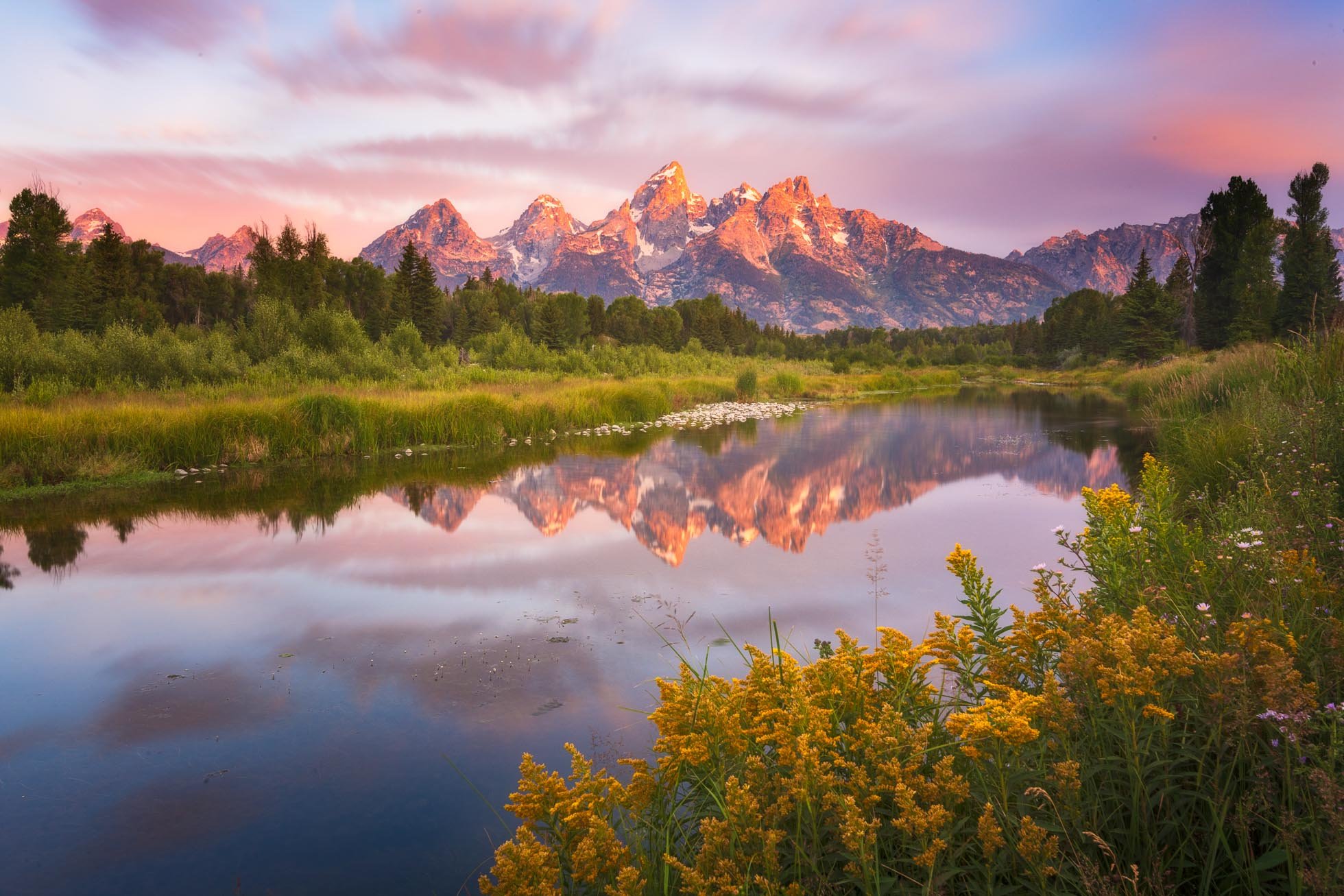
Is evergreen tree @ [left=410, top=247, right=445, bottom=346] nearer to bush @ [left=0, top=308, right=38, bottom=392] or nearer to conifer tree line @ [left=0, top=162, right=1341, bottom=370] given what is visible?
conifer tree line @ [left=0, top=162, right=1341, bottom=370]

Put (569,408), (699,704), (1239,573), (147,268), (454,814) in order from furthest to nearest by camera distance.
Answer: (147,268) → (569,408) → (1239,573) → (454,814) → (699,704)

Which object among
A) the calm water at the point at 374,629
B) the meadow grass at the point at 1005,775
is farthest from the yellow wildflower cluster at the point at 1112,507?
the calm water at the point at 374,629

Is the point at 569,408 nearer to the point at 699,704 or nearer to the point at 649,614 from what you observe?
the point at 649,614

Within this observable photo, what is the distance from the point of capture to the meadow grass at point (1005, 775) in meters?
2.26

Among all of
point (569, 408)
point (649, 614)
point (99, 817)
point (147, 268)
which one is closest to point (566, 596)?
point (649, 614)

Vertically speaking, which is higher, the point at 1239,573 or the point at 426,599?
the point at 1239,573

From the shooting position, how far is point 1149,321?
2343 inches

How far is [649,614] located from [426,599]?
2.46m

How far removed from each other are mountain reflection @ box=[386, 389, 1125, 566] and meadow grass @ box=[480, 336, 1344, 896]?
5.59 metres

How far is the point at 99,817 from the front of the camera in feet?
12.4

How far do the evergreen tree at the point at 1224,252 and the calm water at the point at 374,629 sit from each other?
51967mm

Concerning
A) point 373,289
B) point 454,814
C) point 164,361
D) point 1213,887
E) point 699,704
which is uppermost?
point 373,289

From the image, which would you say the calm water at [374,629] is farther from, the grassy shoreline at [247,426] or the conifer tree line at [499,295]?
the conifer tree line at [499,295]

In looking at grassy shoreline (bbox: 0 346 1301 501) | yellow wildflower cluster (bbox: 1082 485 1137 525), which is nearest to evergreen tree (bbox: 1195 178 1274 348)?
grassy shoreline (bbox: 0 346 1301 501)
